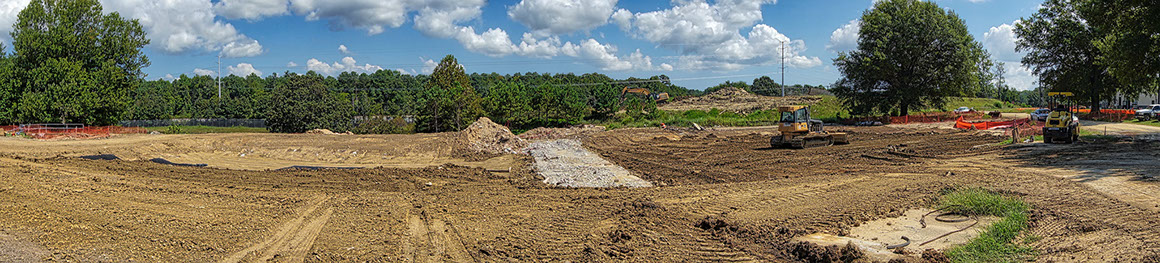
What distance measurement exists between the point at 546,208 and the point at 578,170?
768 cm

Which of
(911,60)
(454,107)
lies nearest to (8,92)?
(454,107)

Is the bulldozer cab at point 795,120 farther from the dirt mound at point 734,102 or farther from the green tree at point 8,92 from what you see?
the green tree at point 8,92

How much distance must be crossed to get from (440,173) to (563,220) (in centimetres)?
904

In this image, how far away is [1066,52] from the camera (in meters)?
44.3

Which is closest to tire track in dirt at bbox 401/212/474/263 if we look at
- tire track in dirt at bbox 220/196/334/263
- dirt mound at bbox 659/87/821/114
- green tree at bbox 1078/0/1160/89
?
tire track in dirt at bbox 220/196/334/263

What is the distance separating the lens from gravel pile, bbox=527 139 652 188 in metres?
16.1

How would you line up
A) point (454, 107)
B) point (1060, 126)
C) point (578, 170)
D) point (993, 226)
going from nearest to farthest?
point (993, 226) < point (578, 170) < point (1060, 126) < point (454, 107)

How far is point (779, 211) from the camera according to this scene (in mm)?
11141

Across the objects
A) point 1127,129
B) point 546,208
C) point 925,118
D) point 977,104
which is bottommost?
point 546,208

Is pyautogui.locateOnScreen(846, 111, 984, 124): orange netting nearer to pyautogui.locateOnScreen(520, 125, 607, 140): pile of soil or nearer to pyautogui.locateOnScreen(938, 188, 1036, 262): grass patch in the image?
pyautogui.locateOnScreen(520, 125, 607, 140): pile of soil

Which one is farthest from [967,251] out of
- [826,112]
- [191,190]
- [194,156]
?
[826,112]

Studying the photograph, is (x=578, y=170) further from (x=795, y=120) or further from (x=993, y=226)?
(x=993, y=226)

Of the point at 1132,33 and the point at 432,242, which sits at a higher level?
the point at 1132,33

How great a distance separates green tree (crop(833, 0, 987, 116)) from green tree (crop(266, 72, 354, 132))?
1639 inches
